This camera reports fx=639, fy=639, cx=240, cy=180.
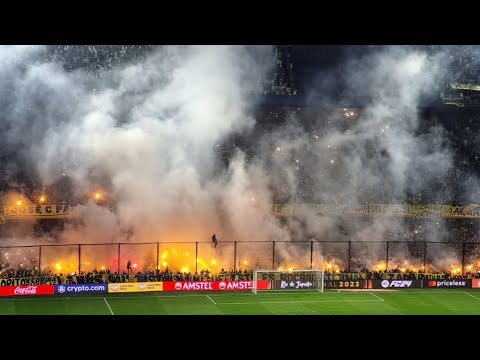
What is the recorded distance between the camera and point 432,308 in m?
24.2

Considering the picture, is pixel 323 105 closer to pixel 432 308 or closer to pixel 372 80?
pixel 372 80

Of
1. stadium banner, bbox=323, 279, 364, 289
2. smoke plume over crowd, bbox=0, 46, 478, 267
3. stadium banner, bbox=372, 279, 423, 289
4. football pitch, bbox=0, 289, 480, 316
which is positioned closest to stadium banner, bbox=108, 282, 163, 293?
football pitch, bbox=0, 289, 480, 316

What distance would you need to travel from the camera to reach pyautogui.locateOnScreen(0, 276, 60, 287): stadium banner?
24156 mm

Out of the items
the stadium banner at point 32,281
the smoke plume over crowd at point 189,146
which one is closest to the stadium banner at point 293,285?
the smoke plume over crowd at point 189,146

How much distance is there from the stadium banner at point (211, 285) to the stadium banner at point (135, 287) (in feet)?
1.10

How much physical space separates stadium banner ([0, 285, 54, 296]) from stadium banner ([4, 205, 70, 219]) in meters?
10.9

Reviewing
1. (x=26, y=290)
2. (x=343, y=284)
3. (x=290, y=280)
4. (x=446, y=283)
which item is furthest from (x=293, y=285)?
(x=26, y=290)

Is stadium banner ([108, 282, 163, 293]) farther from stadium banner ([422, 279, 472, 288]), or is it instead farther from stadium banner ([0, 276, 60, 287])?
stadium banner ([422, 279, 472, 288])

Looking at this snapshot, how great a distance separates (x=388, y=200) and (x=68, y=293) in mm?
22089

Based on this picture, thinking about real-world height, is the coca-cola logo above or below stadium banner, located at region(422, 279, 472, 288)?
above

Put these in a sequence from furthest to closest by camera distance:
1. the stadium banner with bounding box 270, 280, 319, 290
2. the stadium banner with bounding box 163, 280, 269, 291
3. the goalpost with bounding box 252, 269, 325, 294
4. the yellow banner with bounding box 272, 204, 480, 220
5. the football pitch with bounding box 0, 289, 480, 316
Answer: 1. the yellow banner with bounding box 272, 204, 480, 220
2. the stadium banner with bounding box 270, 280, 319, 290
3. the goalpost with bounding box 252, 269, 325, 294
4. the stadium banner with bounding box 163, 280, 269, 291
5. the football pitch with bounding box 0, 289, 480, 316

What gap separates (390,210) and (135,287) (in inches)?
721

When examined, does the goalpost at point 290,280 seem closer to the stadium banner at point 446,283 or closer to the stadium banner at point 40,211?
the stadium banner at point 446,283

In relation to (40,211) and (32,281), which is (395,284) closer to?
(32,281)
